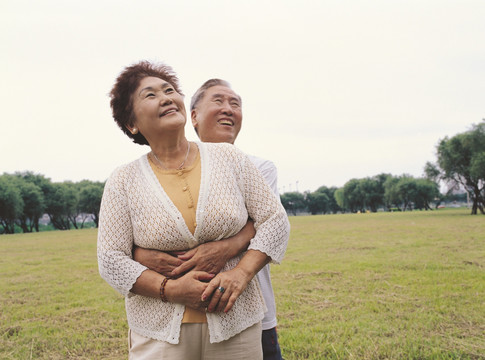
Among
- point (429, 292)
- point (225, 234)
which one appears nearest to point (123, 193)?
point (225, 234)

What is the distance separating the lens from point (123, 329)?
519 centimetres

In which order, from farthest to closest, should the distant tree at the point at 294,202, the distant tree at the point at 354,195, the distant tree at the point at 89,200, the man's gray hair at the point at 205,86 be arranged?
the distant tree at the point at 294,202 → the distant tree at the point at 354,195 → the distant tree at the point at 89,200 → the man's gray hair at the point at 205,86

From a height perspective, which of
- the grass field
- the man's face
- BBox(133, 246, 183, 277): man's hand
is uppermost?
the man's face

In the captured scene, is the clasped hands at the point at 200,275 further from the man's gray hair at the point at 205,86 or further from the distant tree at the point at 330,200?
the distant tree at the point at 330,200

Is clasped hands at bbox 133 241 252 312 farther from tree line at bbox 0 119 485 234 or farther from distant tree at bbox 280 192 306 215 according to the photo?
distant tree at bbox 280 192 306 215

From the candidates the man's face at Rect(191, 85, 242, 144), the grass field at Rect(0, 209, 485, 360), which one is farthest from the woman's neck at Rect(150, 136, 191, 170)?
the grass field at Rect(0, 209, 485, 360)

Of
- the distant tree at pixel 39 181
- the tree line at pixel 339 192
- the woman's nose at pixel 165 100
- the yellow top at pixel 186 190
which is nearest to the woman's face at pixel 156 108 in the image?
the woman's nose at pixel 165 100

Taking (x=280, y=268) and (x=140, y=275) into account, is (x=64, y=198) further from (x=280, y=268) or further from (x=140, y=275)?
(x=140, y=275)

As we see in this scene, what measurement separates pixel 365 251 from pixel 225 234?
10997 millimetres

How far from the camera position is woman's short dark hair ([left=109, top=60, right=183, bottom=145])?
209cm

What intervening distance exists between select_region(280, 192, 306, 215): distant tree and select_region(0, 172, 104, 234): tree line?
61035 millimetres

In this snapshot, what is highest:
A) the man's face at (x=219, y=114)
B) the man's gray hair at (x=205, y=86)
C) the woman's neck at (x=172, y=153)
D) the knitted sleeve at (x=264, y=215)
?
the man's gray hair at (x=205, y=86)

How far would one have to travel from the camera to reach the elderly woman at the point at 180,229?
1.79m

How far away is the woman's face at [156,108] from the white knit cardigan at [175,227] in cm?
22
